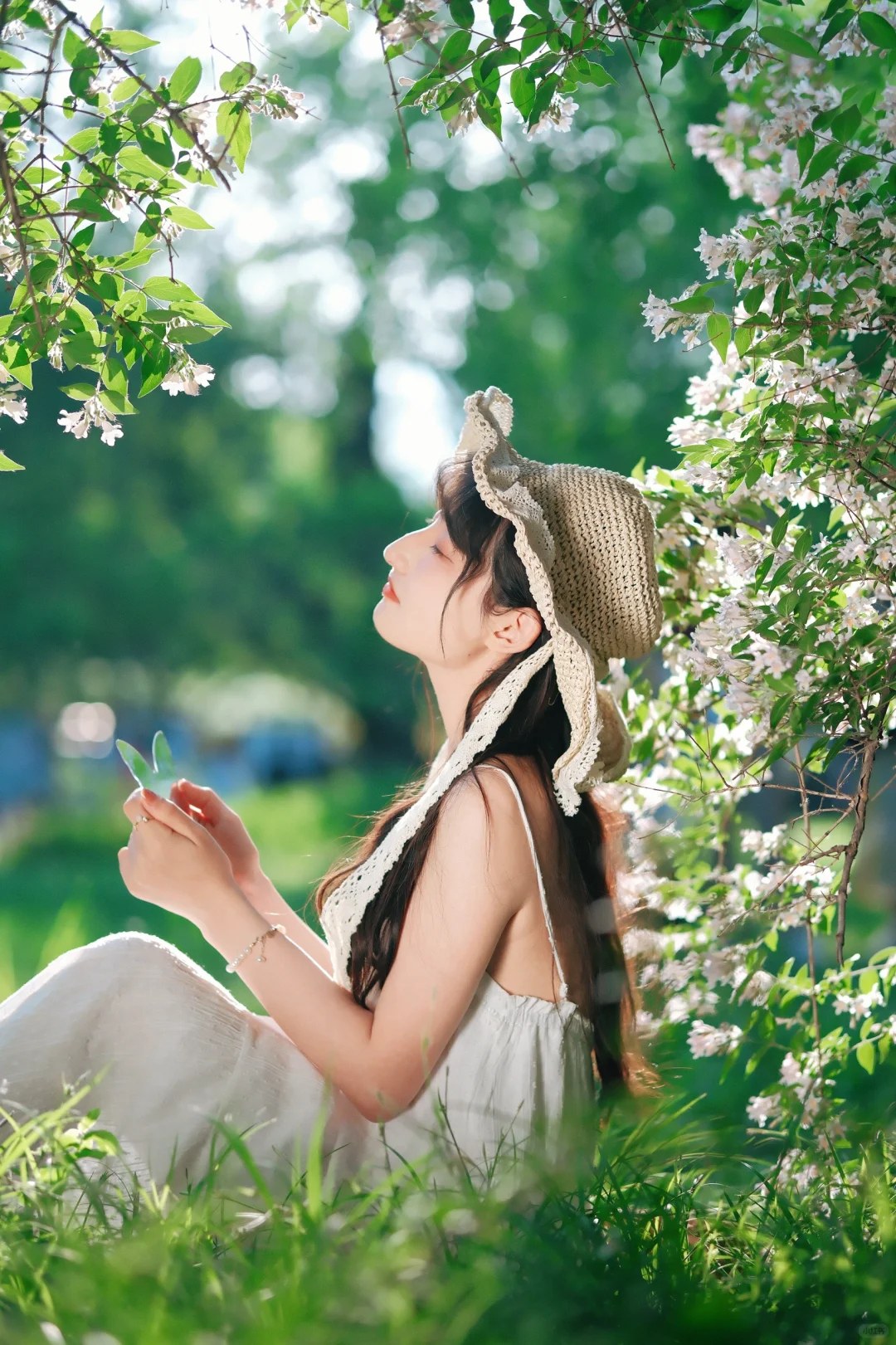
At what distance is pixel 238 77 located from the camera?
1.67m

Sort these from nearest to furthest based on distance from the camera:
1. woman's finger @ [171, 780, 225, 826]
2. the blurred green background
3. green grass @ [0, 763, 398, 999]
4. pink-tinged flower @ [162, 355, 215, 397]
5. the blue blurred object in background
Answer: pink-tinged flower @ [162, 355, 215, 397]
woman's finger @ [171, 780, 225, 826]
green grass @ [0, 763, 398, 999]
the blurred green background
the blue blurred object in background

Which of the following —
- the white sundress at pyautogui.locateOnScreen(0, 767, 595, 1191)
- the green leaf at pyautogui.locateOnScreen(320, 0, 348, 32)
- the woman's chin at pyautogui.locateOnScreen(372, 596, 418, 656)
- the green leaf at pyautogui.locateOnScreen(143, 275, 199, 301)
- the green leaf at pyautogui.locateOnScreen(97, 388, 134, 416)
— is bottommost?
the white sundress at pyautogui.locateOnScreen(0, 767, 595, 1191)

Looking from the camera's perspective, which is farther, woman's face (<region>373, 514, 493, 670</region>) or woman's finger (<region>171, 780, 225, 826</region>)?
woman's finger (<region>171, 780, 225, 826</region>)

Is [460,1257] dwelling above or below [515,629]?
Answer: below

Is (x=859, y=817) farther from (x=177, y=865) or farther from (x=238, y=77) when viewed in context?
(x=238, y=77)

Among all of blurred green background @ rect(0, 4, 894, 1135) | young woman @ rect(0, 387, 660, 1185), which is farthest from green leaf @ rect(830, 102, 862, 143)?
blurred green background @ rect(0, 4, 894, 1135)

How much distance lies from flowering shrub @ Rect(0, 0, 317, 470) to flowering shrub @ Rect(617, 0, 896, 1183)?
26.9 inches

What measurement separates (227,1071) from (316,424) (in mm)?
15964

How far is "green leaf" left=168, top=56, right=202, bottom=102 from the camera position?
1.59 meters

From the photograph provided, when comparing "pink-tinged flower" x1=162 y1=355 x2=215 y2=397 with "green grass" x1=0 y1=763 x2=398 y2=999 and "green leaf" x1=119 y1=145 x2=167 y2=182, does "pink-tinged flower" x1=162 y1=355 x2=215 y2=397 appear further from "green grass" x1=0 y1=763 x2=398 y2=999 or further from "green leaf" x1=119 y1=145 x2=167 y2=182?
"green grass" x1=0 y1=763 x2=398 y2=999

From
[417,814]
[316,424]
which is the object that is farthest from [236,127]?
[316,424]

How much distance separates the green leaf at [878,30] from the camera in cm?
156

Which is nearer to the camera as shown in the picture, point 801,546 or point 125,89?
point 125,89

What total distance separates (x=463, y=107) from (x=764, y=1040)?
1606 millimetres
